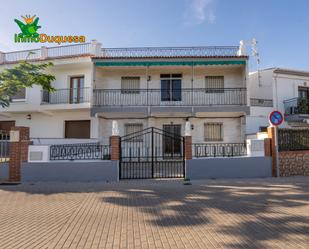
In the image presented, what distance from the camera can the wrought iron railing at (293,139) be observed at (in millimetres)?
11344

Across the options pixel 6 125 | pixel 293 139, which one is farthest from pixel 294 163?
pixel 6 125

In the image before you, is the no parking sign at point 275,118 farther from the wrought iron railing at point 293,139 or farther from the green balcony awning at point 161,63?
the green balcony awning at point 161,63

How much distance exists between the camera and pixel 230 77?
17.1 meters

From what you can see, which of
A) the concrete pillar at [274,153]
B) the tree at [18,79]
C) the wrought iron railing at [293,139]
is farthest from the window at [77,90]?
the wrought iron railing at [293,139]

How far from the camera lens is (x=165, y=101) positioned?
16.9 m

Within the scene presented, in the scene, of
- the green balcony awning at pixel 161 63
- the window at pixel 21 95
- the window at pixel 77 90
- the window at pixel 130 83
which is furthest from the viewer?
the window at pixel 21 95

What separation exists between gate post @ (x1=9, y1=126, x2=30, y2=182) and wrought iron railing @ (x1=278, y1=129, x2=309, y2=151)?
1132 cm

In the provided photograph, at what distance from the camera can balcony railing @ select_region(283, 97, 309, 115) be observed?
56.3 ft

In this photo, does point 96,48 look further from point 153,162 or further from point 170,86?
point 153,162

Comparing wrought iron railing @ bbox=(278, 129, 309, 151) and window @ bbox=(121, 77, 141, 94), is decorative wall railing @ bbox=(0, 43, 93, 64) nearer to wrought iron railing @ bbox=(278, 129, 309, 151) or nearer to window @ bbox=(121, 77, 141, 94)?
window @ bbox=(121, 77, 141, 94)

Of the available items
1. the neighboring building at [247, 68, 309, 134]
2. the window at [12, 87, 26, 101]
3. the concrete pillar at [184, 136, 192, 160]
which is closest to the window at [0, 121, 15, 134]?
the window at [12, 87, 26, 101]

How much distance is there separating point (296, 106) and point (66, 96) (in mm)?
16233

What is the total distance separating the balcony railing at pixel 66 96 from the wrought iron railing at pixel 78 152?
670cm

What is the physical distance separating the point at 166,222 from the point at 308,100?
16646mm
